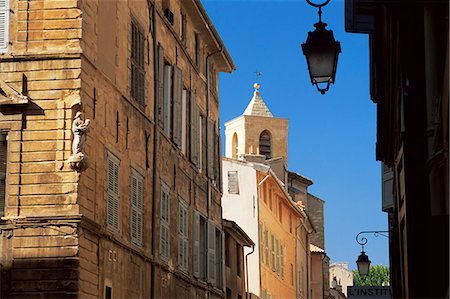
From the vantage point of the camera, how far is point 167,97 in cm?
2602

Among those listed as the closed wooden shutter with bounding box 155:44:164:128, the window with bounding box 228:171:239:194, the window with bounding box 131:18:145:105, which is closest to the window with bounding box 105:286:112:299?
the window with bounding box 131:18:145:105

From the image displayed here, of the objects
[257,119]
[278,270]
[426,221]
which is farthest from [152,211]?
[257,119]

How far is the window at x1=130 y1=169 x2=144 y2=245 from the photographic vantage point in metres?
22.2

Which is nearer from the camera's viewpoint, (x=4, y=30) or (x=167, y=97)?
(x=4, y=30)

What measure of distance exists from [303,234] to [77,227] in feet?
148

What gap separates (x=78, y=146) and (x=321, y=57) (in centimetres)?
751

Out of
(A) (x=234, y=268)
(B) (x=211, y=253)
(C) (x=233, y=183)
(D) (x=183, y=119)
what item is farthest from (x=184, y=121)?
(C) (x=233, y=183)

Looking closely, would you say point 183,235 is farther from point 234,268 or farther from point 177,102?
point 234,268

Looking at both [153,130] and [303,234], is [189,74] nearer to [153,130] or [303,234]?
[153,130]

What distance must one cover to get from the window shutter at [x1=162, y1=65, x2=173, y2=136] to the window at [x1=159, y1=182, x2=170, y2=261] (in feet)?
5.06

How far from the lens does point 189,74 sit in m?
29.2

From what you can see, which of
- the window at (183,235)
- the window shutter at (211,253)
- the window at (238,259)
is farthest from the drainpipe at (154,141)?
the window at (238,259)

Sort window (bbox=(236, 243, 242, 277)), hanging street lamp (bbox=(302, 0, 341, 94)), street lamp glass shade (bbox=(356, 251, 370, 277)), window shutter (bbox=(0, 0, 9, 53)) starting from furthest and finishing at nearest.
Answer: window (bbox=(236, 243, 242, 277)) < street lamp glass shade (bbox=(356, 251, 370, 277)) < window shutter (bbox=(0, 0, 9, 53)) < hanging street lamp (bbox=(302, 0, 341, 94))

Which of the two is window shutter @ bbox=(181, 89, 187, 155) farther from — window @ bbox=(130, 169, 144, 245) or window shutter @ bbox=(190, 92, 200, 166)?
window @ bbox=(130, 169, 144, 245)
